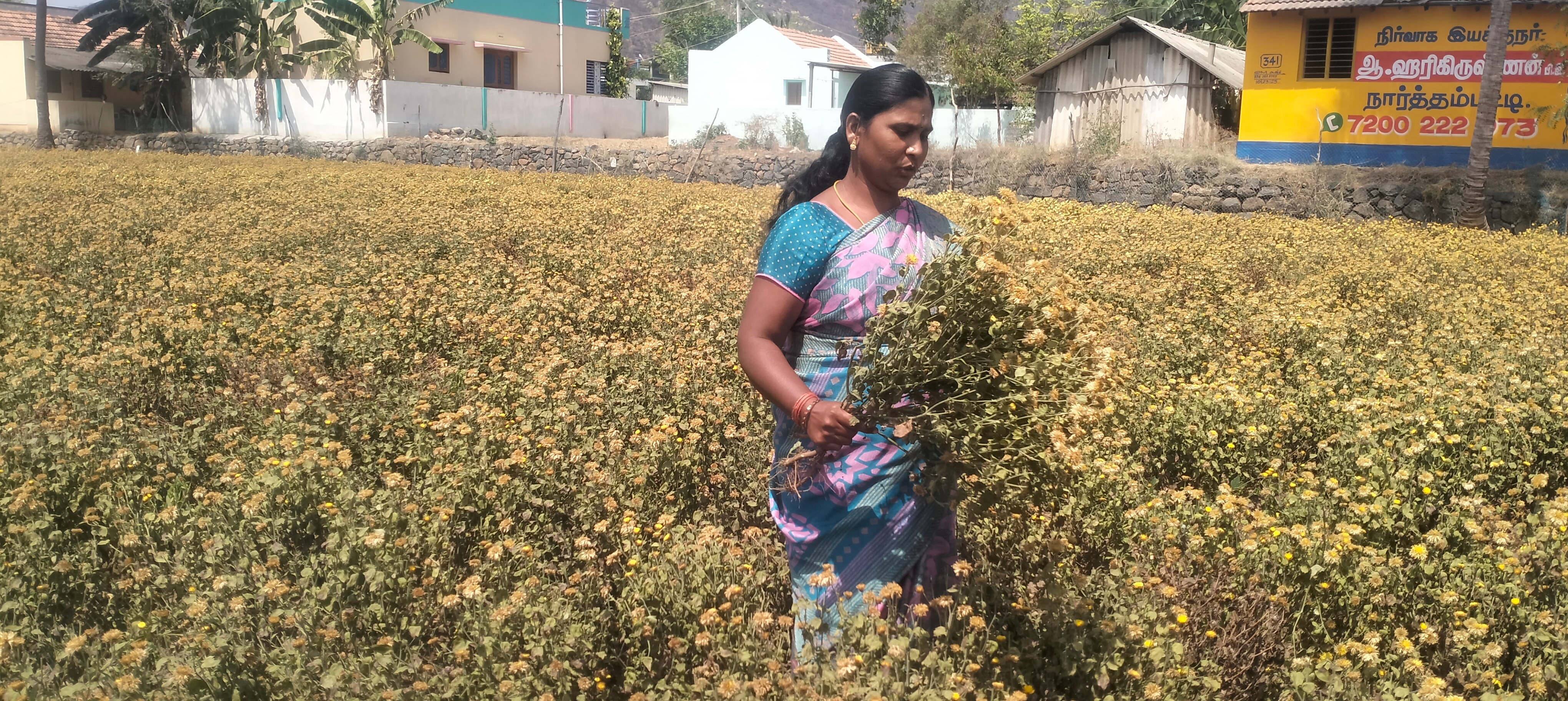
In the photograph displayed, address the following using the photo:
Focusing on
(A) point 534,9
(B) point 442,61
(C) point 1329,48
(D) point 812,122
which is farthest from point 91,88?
(C) point 1329,48

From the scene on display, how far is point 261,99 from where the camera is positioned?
3256 cm

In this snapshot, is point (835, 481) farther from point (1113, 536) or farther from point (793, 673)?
point (1113, 536)

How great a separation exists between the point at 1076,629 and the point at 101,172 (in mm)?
18957

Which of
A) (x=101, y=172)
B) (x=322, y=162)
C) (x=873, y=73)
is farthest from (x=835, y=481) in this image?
(x=322, y=162)

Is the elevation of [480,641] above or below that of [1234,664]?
above

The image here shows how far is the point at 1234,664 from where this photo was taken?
2.88 metres

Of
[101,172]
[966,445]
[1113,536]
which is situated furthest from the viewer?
[101,172]

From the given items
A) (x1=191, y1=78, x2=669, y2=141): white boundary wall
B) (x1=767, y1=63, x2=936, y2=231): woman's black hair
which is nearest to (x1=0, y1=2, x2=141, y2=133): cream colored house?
(x1=191, y1=78, x2=669, y2=141): white boundary wall

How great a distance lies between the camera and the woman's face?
2408 mm

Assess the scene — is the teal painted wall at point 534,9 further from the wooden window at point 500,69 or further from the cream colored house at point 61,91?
the cream colored house at point 61,91

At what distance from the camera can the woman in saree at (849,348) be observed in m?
2.37

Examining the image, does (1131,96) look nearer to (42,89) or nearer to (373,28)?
(373,28)

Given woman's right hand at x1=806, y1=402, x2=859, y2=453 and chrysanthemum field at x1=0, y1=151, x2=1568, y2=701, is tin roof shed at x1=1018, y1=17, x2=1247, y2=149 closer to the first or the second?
chrysanthemum field at x1=0, y1=151, x2=1568, y2=701

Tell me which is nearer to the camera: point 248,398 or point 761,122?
point 248,398
